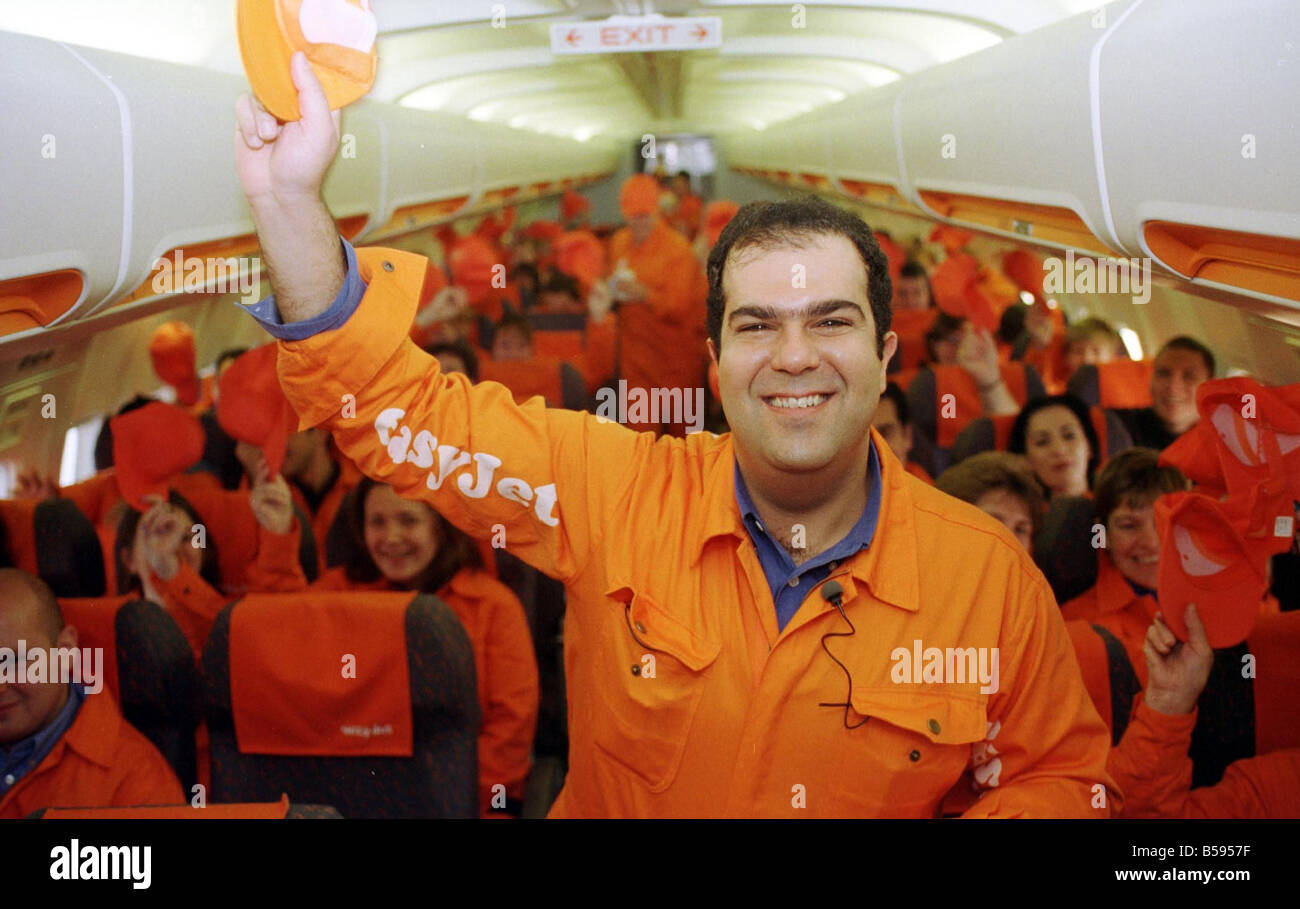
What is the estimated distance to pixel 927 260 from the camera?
28.0 ft

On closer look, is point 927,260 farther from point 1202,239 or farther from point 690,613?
point 690,613

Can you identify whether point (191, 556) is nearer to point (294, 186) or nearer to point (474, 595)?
point (474, 595)

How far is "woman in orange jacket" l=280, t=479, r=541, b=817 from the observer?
2857 millimetres

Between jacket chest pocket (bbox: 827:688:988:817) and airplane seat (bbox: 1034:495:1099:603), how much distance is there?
4.65ft

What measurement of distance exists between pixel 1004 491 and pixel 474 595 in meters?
1.62

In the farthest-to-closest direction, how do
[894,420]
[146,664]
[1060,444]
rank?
1. [894,420]
2. [1060,444]
3. [146,664]

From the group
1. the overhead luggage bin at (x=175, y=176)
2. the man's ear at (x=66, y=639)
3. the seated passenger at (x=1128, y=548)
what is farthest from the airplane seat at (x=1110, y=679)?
the man's ear at (x=66, y=639)

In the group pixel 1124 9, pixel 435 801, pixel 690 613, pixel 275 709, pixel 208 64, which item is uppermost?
pixel 208 64

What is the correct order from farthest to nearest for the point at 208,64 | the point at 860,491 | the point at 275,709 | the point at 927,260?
1. the point at 927,260
2. the point at 208,64
3. the point at 275,709
4. the point at 860,491

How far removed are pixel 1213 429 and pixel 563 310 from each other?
247 inches

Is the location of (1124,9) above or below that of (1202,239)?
above

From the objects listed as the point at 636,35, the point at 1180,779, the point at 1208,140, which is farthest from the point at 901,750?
the point at 636,35

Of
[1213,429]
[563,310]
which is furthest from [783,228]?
[563,310]

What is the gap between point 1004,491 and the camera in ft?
9.81
